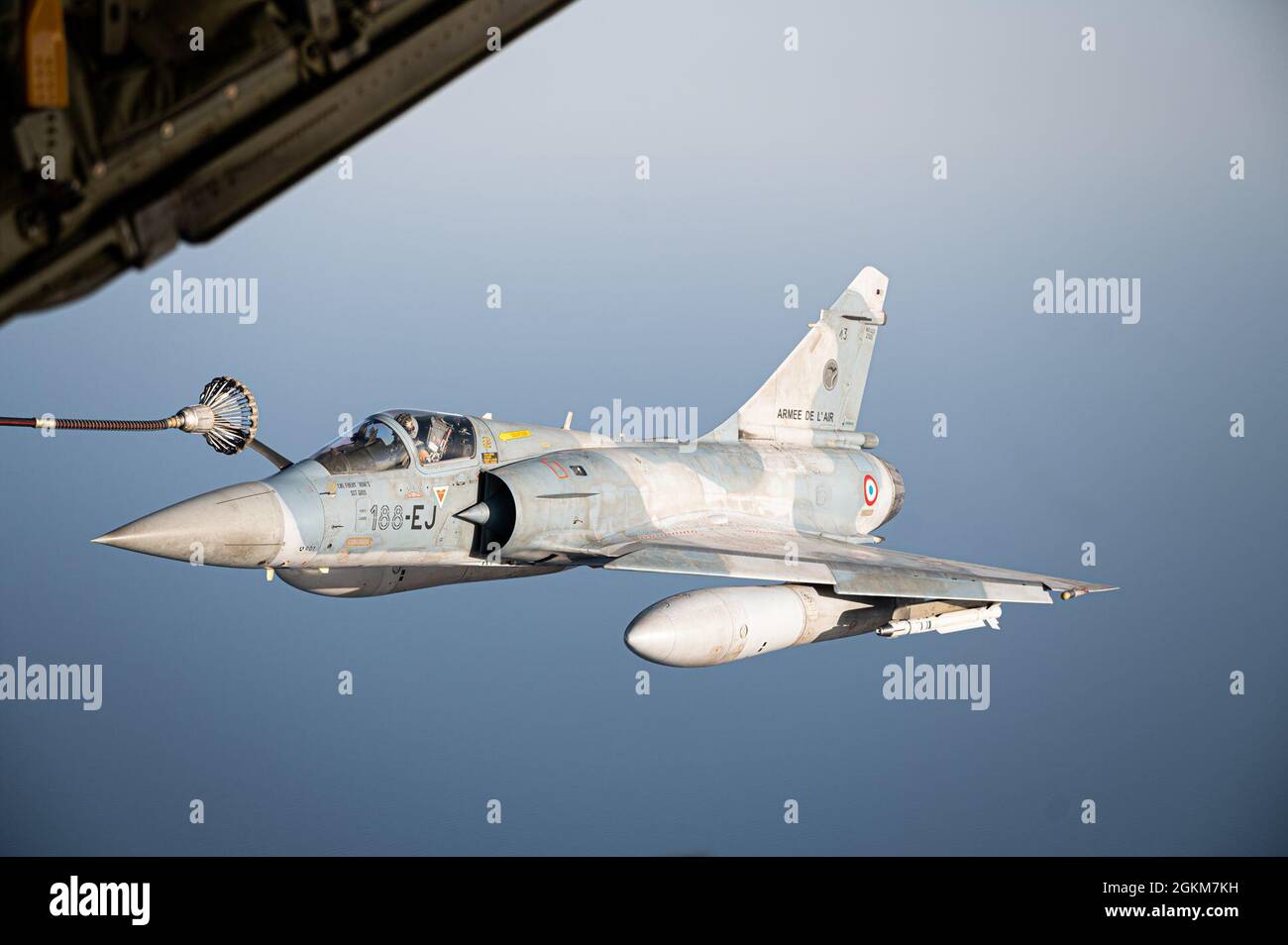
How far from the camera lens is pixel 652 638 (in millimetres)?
10703

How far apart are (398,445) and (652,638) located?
2841 millimetres

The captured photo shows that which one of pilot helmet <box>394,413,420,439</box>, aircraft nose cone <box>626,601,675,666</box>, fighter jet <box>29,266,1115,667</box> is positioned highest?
pilot helmet <box>394,413,420,439</box>

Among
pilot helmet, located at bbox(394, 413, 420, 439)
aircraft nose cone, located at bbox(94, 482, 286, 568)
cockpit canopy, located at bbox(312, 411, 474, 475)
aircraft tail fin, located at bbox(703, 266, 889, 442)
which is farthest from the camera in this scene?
aircraft tail fin, located at bbox(703, 266, 889, 442)

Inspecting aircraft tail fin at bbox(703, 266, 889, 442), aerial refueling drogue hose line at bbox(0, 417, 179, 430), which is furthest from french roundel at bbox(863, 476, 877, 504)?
aerial refueling drogue hose line at bbox(0, 417, 179, 430)

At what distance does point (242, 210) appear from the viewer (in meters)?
4.22

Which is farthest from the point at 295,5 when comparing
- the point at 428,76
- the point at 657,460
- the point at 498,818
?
the point at 498,818

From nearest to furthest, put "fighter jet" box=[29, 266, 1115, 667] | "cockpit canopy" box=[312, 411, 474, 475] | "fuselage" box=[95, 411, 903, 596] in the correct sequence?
1. "fuselage" box=[95, 411, 903, 596]
2. "fighter jet" box=[29, 266, 1115, 667]
3. "cockpit canopy" box=[312, 411, 474, 475]

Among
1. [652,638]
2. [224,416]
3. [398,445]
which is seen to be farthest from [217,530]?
[652,638]

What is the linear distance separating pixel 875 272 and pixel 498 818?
825 cm

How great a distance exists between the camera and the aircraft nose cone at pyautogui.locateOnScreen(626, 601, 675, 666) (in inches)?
421

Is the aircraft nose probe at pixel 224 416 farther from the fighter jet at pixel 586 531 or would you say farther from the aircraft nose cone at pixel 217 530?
the aircraft nose cone at pixel 217 530

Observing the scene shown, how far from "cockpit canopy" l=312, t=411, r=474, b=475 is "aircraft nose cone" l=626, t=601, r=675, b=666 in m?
2.39

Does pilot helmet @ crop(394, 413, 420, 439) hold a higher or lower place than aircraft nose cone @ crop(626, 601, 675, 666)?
higher

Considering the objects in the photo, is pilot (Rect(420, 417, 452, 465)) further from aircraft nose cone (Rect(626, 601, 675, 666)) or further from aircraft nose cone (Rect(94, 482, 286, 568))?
aircraft nose cone (Rect(626, 601, 675, 666))
